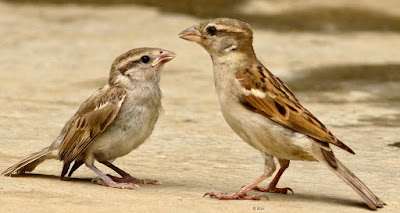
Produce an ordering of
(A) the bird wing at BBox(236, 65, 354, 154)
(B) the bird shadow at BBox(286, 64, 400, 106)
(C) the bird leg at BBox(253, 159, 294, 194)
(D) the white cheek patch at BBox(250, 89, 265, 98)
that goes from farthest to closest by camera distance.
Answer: (B) the bird shadow at BBox(286, 64, 400, 106) < (C) the bird leg at BBox(253, 159, 294, 194) < (D) the white cheek patch at BBox(250, 89, 265, 98) < (A) the bird wing at BBox(236, 65, 354, 154)

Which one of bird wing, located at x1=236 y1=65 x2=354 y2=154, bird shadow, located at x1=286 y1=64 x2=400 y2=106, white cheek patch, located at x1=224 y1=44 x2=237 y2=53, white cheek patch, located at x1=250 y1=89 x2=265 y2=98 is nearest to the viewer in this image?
bird wing, located at x1=236 y1=65 x2=354 y2=154

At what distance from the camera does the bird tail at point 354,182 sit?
7.49 m

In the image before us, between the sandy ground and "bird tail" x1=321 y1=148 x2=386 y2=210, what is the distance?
18 centimetres

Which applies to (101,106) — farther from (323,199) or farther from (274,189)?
(323,199)

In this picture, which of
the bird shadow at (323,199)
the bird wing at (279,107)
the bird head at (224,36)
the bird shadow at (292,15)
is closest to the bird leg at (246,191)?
the bird shadow at (323,199)

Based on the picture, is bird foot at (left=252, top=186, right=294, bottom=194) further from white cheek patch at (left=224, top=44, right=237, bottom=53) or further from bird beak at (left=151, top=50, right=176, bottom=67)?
bird beak at (left=151, top=50, right=176, bottom=67)

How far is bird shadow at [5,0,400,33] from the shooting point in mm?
20644

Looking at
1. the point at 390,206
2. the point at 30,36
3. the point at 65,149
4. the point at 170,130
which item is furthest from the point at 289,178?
the point at 30,36

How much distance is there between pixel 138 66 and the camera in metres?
8.39

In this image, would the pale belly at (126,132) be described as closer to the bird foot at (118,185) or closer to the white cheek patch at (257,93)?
the bird foot at (118,185)

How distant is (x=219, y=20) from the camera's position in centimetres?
825

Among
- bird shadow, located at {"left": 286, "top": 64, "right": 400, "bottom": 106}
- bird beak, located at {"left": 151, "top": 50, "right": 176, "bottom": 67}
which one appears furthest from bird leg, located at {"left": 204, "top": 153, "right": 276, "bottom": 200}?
bird shadow, located at {"left": 286, "top": 64, "right": 400, "bottom": 106}

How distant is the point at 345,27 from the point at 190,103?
776 centimetres

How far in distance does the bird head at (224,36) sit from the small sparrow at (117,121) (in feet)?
1.27
